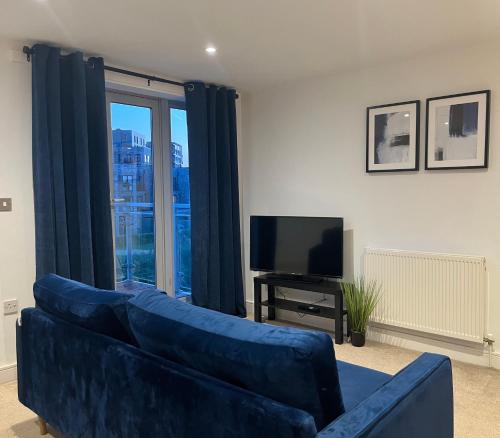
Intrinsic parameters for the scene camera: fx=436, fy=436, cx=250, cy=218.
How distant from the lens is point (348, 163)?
405 cm

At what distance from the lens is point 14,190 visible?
313 centimetres

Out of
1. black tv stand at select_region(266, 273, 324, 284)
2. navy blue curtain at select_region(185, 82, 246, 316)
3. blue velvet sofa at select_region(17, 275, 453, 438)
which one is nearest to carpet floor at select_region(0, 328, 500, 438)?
blue velvet sofa at select_region(17, 275, 453, 438)

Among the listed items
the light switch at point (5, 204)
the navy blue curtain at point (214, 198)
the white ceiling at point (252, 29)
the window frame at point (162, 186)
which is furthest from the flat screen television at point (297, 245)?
the light switch at point (5, 204)

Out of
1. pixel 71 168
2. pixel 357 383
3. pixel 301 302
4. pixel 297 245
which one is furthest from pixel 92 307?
pixel 301 302

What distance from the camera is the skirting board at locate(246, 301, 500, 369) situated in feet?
11.0

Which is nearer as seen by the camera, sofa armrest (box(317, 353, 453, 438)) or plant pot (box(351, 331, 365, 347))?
sofa armrest (box(317, 353, 453, 438))

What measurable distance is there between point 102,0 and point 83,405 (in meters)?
2.14

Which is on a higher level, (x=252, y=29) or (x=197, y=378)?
(x=252, y=29)

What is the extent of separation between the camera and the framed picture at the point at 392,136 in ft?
11.8

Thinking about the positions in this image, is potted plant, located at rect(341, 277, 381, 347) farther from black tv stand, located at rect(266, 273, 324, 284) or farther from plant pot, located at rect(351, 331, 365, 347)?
black tv stand, located at rect(266, 273, 324, 284)

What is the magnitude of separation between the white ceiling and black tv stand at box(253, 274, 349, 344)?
194 cm

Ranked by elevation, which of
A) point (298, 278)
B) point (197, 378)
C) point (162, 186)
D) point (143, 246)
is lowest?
point (298, 278)

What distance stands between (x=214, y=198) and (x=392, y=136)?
1763mm

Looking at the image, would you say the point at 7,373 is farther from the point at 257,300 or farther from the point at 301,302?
the point at 301,302
